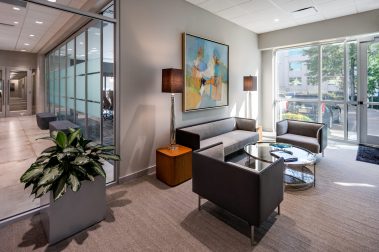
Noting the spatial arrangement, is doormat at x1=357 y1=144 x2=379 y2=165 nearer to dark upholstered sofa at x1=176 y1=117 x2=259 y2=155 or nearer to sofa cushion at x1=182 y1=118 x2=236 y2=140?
dark upholstered sofa at x1=176 y1=117 x2=259 y2=155

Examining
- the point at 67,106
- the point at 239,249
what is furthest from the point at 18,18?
the point at 239,249

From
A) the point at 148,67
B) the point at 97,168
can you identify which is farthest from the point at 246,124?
the point at 97,168

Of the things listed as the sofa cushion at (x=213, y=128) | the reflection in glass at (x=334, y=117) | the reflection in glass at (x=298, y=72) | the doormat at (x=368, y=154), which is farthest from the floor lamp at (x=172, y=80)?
the reflection in glass at (x=334, y=117)

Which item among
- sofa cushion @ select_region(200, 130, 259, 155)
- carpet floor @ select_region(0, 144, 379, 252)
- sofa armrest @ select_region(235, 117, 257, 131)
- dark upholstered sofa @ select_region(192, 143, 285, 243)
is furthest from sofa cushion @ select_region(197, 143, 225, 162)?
sofa armrest @ select_region(235, 117, 257, 131)

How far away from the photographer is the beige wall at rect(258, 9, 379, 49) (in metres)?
4.72

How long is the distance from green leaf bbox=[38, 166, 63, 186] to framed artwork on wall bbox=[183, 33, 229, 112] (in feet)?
8.51

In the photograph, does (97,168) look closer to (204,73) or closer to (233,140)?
(233,140)

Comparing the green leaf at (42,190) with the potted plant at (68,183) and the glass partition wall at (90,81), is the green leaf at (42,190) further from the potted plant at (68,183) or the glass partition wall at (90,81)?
the glass partition wall at (90,81)

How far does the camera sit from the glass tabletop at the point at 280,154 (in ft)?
10.1

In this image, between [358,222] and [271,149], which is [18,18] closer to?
[271,149]

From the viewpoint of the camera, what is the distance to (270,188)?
203 cm

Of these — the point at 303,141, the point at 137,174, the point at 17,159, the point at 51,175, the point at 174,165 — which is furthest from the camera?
the point at 303,141

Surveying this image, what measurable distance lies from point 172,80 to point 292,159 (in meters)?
2.12

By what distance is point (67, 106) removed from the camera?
18.1ft
